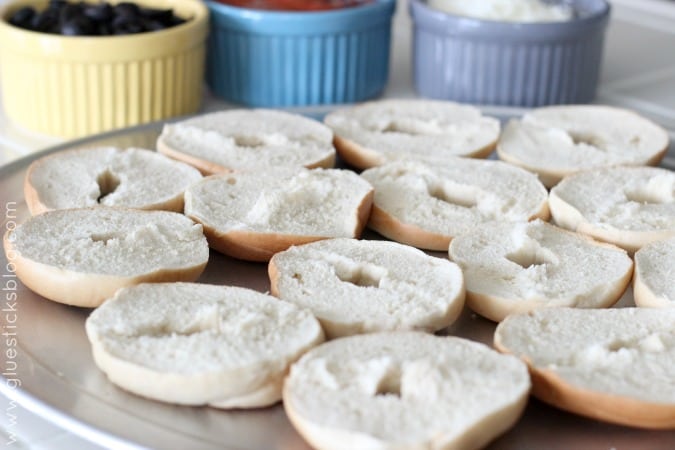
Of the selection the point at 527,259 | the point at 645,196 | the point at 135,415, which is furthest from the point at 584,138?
the point at 135,415

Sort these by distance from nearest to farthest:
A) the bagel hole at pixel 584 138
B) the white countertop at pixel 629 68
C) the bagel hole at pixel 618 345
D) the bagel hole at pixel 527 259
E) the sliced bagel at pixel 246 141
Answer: the bagel hole at pixel 618 345 → the bagel hole at pixel 527 259 → the sliced bagel at pixel 246 141 → the bagel hole at pixel 584 138 → the white countertop at pixel 629 68

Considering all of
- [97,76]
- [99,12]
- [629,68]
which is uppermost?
[99,12]

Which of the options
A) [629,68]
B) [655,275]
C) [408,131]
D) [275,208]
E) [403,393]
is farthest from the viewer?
[629,68]

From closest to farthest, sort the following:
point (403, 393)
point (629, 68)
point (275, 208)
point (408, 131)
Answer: point (403, 393), point (275, 208), point (408, 131), point (629, 68)

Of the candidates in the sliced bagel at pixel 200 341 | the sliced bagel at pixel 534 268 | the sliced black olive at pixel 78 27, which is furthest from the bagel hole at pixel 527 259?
the sliced black olive at pixel 78 27

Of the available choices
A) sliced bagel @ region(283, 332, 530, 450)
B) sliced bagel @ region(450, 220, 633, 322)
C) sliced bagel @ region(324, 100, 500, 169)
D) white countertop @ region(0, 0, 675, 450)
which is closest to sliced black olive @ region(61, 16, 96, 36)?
white countertop @ region(0, 0, 675, 450)

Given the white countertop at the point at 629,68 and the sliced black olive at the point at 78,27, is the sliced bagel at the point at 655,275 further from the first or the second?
the sliced black olive at the point at 78,27

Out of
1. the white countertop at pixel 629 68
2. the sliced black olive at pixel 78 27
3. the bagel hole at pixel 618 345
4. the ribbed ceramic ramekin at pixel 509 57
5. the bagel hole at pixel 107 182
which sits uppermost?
the sliced black olive at pixel 78 27

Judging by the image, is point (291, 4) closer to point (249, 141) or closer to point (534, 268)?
point (249, 141)
